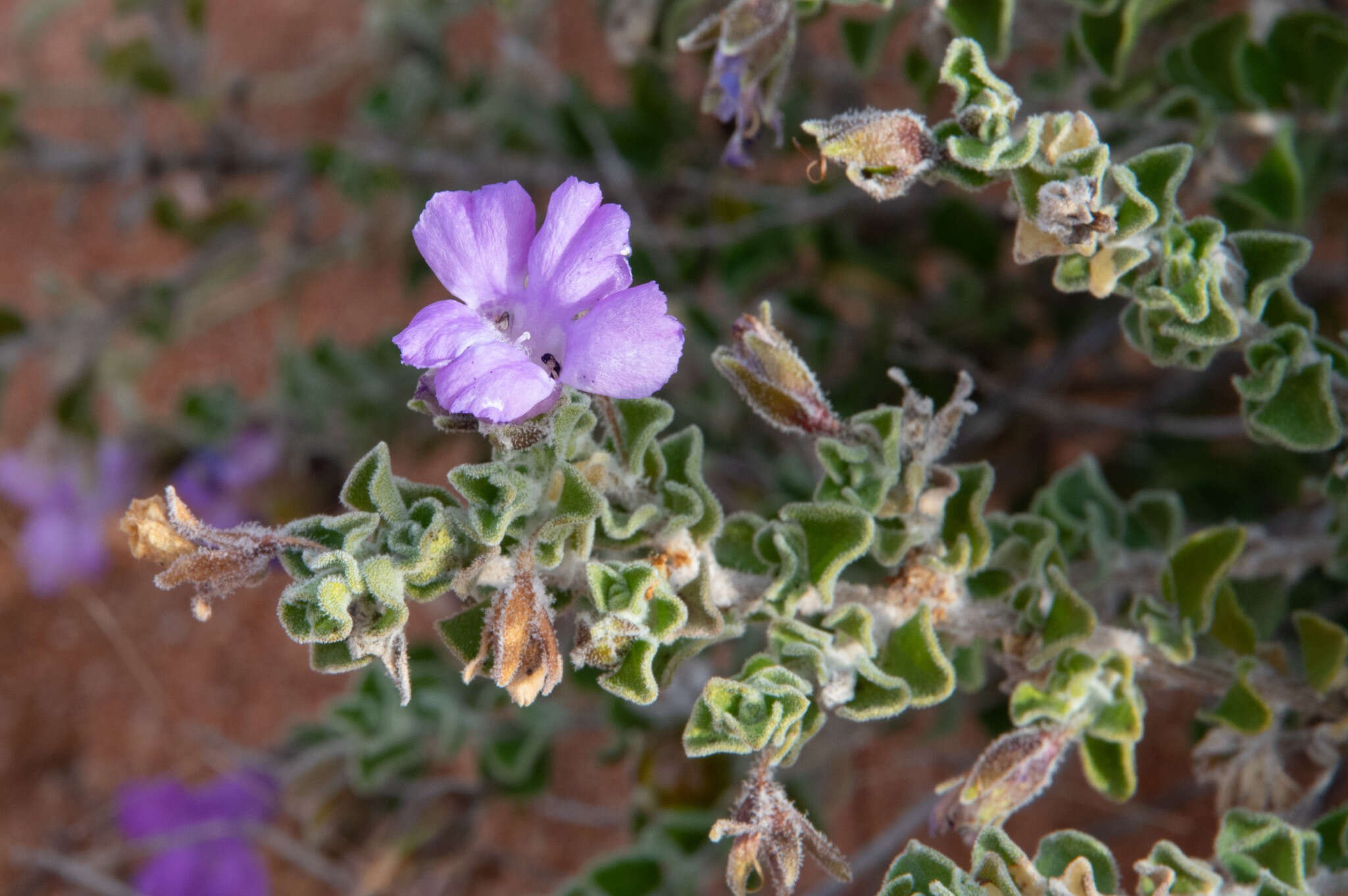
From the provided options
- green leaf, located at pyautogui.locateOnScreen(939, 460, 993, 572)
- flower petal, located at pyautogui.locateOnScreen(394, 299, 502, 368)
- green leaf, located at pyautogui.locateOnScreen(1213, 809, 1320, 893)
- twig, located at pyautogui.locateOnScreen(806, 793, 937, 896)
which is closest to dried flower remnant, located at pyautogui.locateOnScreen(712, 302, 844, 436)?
green leaf, located at pyautogui.locateOnScreen(939, 460, 993, 572)

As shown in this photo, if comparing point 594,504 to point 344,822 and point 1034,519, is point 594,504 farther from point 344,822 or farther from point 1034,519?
point 344,822

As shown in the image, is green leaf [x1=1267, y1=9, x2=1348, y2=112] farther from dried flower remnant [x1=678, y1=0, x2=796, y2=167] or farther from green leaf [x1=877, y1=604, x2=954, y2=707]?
green leaf [x1=877, y1=604, x2=954, y2=707]

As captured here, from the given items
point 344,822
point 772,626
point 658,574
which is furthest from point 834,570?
point 344,822

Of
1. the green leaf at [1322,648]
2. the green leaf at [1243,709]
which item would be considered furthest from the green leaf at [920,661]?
the green leaf at [1322,648]

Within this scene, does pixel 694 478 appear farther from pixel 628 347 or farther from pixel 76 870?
pixel 76 870

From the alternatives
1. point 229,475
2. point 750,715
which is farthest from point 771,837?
point 229,475

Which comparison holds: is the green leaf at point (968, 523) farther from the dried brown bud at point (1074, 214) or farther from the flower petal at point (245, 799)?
the flower petal at point (245, 799)
